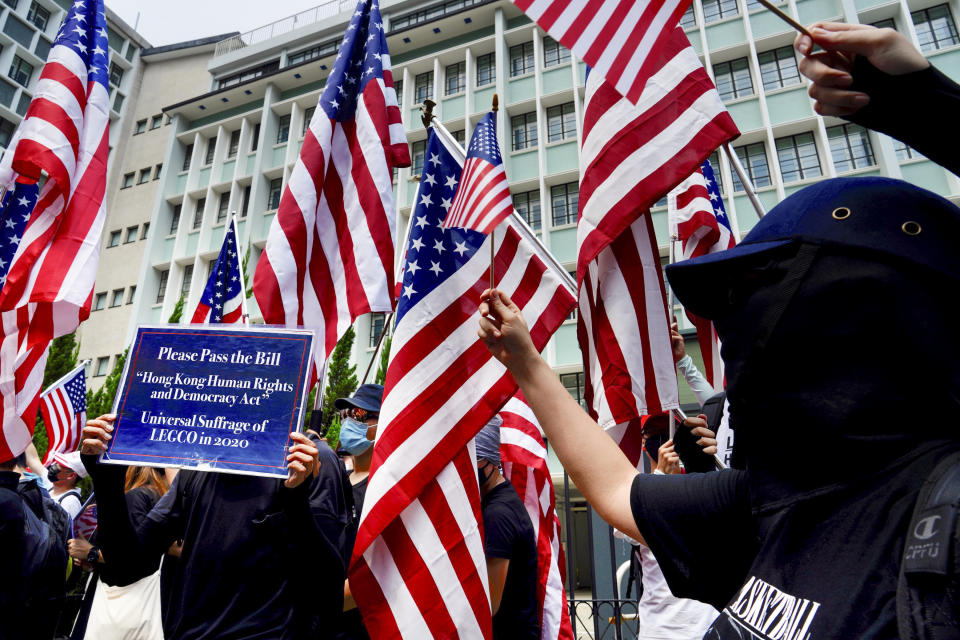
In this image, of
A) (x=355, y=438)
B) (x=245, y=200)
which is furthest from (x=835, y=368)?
(x=245, y=200)

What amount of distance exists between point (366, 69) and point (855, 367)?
182 inches

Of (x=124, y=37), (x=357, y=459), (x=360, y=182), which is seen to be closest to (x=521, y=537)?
(x=357, y=459)

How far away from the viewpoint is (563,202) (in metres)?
22.0

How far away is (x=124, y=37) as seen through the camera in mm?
37531

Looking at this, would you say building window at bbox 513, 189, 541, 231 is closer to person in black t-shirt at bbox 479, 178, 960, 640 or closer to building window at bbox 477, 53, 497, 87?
building window at bbox 477, 53, 497, 87

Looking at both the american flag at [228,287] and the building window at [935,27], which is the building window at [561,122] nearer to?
the building window at [935,27]

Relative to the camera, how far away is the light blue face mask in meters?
4.70

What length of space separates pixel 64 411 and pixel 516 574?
23.4 ft

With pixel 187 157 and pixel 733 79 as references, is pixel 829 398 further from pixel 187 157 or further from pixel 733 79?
pixel 187 157

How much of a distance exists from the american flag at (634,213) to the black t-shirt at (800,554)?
188 centimetres

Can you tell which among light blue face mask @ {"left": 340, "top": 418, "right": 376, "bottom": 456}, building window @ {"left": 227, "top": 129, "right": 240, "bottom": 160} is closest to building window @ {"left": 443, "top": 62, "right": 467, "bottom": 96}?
building window @ {"left": 227, "top": 129, "right": 240, "bottom": 160}

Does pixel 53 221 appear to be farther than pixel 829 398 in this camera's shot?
Yes

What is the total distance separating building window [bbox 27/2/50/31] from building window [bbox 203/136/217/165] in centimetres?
1480

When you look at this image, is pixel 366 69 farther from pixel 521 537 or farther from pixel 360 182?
pixel 521 537
